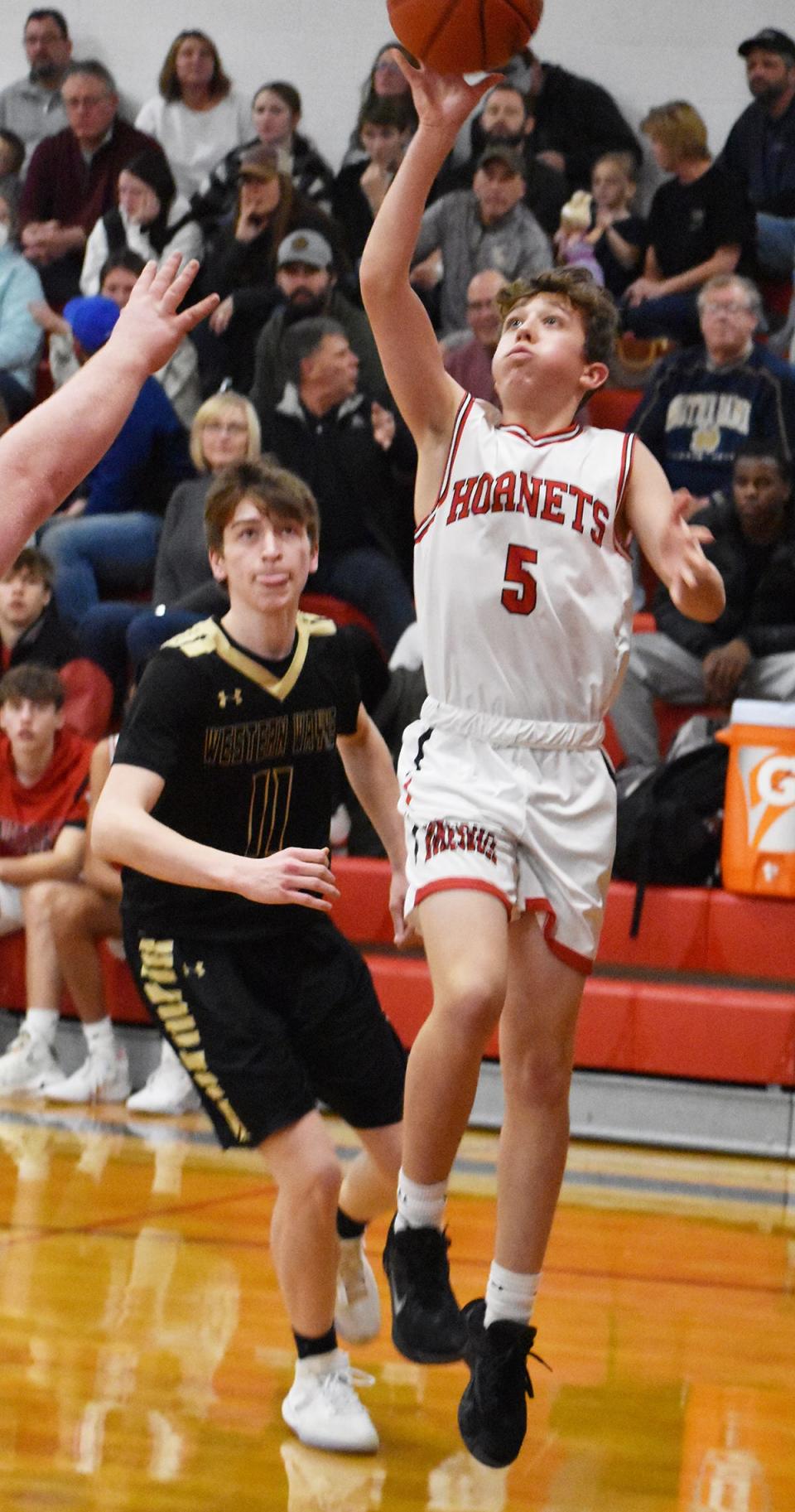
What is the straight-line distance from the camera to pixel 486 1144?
19.7 feet

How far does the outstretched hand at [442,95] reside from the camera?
10.1ft

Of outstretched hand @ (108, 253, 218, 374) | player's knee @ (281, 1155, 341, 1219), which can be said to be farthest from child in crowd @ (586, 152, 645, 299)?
outstretched hand @ (108, 253, 218, 374)

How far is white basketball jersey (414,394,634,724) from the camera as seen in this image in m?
3.20

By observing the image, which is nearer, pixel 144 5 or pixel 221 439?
pixel 221 439

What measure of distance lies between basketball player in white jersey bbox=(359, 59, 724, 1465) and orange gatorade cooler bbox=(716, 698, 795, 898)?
120 inches

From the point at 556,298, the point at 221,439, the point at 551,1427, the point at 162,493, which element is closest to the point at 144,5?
the point at 162,493

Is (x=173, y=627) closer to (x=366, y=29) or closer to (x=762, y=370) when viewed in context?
(x=762, y=370)

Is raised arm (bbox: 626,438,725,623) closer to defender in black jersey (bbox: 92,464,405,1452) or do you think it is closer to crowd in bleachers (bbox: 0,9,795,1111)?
defender in black jersey (bbox: 92,464,405,1452)

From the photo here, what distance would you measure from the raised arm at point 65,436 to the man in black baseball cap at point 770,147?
711 cm

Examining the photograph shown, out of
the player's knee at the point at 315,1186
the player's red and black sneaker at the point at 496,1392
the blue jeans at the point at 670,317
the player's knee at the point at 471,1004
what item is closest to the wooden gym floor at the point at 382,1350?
the player's red and black sneaker at the point at 496,1392

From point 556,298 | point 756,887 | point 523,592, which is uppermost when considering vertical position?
point 556,298

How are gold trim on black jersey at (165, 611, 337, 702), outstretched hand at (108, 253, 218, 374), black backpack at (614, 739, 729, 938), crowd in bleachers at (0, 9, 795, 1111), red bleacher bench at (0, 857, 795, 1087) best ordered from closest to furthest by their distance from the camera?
1. outstretched hand at (108, 253, 218, 374)
2. gold trim on black jersey at (165, 611, 337, 702)
3. red bleacher bench at (0, 857, 795, 1087)
4. black backpack at (614, 739, 729, 938)
5. crowd in bleachers at (0, 9, 795, 1111)

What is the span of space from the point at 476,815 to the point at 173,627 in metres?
4.12

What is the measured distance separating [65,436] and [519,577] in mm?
1436
